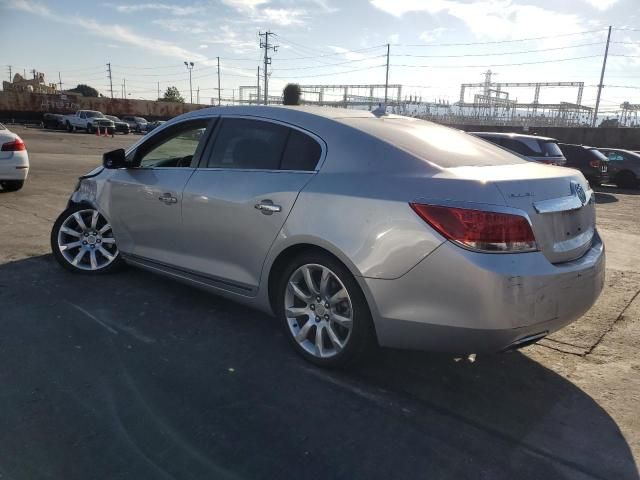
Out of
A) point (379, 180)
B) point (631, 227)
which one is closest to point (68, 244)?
point (379, 180)

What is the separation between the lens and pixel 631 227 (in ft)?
30.9

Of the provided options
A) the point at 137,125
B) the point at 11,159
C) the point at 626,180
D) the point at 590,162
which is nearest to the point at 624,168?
the point at 626,180

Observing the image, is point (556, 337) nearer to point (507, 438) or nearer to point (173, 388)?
point (507, 438)

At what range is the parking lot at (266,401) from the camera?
2.43m

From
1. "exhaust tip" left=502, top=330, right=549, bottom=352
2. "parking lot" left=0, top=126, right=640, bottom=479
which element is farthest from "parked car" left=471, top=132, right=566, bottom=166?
"exhaust tip" left=502, top=330, right=549, bottom=352

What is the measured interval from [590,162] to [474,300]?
1651cm

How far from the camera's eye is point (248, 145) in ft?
12.5

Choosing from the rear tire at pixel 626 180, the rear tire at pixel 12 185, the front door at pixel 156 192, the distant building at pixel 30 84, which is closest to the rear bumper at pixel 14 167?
the rear tire at pixel 12 185

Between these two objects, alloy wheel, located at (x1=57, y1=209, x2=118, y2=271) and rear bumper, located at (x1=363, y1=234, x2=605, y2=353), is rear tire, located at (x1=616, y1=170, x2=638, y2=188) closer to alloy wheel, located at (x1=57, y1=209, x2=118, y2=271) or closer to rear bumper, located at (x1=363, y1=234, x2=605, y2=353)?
rear bumper, located at (x1=363, y1=234, x2=605, y2=353)

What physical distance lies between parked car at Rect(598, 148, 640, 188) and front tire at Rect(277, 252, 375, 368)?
18.1 meters

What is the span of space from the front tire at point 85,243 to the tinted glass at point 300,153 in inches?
86.2

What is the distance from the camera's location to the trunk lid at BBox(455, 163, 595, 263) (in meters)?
2.78

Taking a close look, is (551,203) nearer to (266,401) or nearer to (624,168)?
(266,401)

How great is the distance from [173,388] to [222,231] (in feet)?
3.79
